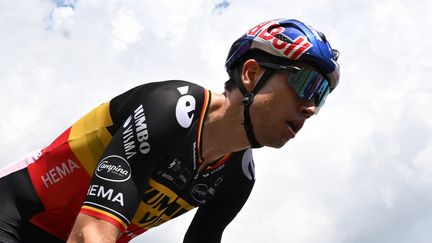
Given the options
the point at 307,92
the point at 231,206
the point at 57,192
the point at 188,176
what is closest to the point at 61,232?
the point at 57,192

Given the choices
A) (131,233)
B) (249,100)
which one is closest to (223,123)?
(249,100)

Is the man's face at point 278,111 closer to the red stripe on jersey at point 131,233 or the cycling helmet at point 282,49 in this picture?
the cycling helmet at point 282,49

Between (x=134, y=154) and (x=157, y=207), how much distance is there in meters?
0.95

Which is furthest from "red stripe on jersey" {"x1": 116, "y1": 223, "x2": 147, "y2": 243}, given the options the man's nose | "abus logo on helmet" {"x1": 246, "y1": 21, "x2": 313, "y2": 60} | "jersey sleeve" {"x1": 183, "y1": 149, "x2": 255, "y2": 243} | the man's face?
"abus logo on helmet" {"x1": 246, "y1": 21, "x2": 313, "y2": 60}

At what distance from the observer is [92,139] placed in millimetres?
4203

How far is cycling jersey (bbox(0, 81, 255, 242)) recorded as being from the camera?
3.53 m

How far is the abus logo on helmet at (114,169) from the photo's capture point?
3500 mm

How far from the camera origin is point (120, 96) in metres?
4.27

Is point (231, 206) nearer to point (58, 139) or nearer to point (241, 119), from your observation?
point (241, 119)

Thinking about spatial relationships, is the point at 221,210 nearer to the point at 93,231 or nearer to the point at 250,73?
the point at 250,73

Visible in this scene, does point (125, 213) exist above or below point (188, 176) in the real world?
below

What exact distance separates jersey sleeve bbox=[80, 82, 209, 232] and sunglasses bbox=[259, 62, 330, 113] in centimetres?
78

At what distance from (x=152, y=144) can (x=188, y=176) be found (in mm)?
777

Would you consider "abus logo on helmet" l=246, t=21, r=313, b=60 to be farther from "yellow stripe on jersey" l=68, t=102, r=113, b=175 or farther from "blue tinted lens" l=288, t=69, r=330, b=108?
"yellow stripe on jersey" l=68, t=102, r=113, b=175
